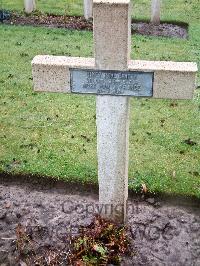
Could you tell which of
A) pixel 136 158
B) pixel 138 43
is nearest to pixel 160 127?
pixel 136 158

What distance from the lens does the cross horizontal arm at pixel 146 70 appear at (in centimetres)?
361

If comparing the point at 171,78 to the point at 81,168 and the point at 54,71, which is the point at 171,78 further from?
the point at 81,168

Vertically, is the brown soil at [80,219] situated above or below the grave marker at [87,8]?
below

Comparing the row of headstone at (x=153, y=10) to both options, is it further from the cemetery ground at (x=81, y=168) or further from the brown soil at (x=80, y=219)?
the brown soil at (x=80, y=219)

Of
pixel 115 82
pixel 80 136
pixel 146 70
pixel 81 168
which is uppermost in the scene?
pixel 146 70

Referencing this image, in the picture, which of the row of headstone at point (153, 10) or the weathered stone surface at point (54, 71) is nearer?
the weathered stone surface at point (54, 71)

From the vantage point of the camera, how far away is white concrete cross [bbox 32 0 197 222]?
3459mm

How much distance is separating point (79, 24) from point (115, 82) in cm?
847

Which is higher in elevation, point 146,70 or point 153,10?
point 153,10

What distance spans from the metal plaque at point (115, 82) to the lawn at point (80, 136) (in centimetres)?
194

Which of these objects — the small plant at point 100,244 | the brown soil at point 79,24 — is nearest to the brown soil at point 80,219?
the small plant at point 100,244

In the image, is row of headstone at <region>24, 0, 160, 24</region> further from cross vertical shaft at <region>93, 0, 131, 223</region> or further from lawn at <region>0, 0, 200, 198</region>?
cross vertical shaft at <region>93, 0, 131, 223</region>

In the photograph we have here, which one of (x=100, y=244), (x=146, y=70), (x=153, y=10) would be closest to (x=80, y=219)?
(x=100, y=244)

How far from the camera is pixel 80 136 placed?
21.1 feet
